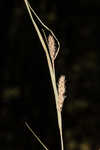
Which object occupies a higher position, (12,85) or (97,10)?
(97,10)

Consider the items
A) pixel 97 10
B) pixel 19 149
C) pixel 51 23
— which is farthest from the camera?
pixel 97 10

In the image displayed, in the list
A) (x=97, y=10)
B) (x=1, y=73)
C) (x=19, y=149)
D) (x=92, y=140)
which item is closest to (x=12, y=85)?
(x=1, y=73)

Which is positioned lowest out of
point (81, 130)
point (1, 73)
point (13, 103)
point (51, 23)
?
point (81, 130)

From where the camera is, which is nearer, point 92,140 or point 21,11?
point 92,140

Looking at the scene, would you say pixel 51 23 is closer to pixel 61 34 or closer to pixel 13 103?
pixel 61 34

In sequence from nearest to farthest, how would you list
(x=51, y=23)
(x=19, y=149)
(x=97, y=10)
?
(x=19, y=149)
(x=51, y=23)
(x=97, y=10)

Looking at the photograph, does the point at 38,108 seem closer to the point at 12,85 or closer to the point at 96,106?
the point at 12,85
